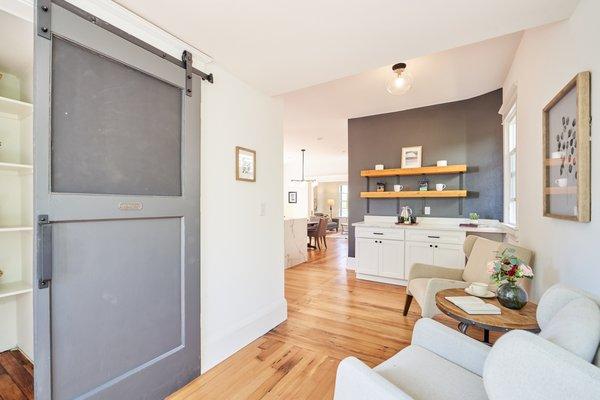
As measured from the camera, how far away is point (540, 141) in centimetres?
199

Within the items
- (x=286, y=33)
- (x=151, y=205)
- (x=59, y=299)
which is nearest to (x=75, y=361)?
(x=59, y=299)

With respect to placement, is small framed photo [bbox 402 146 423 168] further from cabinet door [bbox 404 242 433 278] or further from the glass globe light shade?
the glass globe light shade

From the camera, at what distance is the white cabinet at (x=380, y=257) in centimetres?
395

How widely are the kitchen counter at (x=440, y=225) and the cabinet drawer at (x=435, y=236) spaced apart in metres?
0.05

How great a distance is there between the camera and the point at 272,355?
7.22 ft

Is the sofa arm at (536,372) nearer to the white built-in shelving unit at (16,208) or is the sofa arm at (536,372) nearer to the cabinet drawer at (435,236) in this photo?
the white built-in shelving unit at (16,208)

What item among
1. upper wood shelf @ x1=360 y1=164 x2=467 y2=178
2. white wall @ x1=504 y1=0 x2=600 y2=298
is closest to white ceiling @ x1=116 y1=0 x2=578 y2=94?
white wall @ x1=504 y1=0 x2=600 y2=298

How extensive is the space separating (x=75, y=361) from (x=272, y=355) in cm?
129

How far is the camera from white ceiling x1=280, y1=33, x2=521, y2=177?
2.70 m

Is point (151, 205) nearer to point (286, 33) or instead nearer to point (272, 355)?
point (286, 33)

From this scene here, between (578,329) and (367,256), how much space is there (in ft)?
11.0

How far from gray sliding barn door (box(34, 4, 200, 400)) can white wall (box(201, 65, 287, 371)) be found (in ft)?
0.52

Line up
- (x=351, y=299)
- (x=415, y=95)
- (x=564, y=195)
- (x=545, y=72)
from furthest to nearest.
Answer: (x=415, y=95) → (x=351, y=299) → (x=545, y=72) → (x=564, y=195)

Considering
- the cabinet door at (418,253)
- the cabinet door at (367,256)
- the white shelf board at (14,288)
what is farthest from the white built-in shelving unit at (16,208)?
the cabinet door at (418,253)
